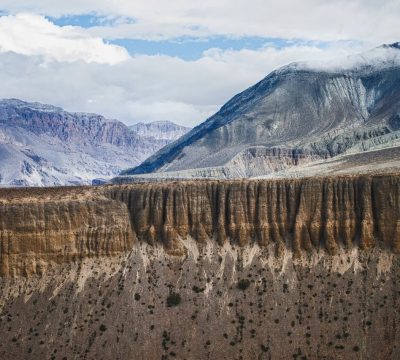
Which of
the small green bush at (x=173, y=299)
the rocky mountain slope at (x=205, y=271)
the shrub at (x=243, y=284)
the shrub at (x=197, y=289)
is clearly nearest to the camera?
the rocky mountain slope at (x=205, y=271)

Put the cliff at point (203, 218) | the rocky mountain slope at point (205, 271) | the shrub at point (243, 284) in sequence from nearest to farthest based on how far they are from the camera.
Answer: the rocky mountain slope at point (205, 271) < the shrub at point (243, 284) < the cliff at point (203, 218)

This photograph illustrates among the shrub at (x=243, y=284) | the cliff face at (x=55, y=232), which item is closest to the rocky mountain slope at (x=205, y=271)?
the cliff face at (x=55, y=232)

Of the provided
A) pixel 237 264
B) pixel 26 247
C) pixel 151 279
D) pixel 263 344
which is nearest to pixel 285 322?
pixel 263 344

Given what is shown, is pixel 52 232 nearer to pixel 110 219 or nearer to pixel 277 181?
pixel 110 219

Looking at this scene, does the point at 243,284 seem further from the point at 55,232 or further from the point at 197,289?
the point at 55,232

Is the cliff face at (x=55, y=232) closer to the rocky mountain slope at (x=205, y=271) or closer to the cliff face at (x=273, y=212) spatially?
the rocky mountain slope at (x=205, y=271)

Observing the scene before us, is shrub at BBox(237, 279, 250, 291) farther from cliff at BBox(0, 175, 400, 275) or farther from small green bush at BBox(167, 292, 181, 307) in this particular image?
small green bush at BBox(167, 292, 181, 307)

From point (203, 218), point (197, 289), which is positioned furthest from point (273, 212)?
point (197, 289)
